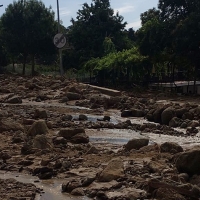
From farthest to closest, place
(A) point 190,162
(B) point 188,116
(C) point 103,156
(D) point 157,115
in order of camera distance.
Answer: (D) point 157,115, (B) point 188,116, (C) point 103,156, (A) point 190,162

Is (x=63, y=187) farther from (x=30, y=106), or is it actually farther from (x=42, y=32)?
(x=42, y=32)

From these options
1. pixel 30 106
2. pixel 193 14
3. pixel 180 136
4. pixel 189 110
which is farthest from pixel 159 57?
pixel 180 136

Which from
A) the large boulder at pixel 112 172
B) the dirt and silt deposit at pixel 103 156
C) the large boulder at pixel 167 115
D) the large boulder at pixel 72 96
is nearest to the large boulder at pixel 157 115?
the dirt and silt deposit at pixel 103 156

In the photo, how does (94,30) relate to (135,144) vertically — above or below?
above

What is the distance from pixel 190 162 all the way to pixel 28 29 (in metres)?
37.0

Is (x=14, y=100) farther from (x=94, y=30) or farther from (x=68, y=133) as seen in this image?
(x=94, y=30)

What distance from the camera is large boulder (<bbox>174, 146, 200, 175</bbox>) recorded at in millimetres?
8109

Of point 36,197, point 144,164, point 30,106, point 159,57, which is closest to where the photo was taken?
point 36,197

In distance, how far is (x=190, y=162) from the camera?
8.16 m

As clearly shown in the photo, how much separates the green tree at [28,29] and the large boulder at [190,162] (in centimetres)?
3567

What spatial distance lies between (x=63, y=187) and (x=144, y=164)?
1851 millimetres

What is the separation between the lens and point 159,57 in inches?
1220

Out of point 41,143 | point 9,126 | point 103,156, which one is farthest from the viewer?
point 9,126

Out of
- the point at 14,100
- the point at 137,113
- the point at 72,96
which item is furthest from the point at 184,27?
the point at 14,100
